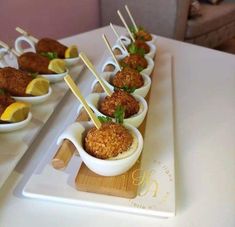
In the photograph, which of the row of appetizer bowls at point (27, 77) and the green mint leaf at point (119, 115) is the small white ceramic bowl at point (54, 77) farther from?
the green mint leaf at point (119, 115)

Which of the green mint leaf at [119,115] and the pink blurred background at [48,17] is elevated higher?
the green mint leaf at [119,115]

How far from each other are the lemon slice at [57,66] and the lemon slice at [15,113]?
21 centimetres

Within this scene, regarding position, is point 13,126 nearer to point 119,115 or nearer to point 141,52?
point 119,115

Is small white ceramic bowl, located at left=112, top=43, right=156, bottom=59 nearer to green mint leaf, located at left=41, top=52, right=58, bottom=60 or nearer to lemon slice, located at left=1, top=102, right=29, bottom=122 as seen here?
green mint leaf, located at left=41, top=52, right=58, bottom=60

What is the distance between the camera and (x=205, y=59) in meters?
1.21

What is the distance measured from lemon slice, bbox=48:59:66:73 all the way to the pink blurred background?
1054 mm

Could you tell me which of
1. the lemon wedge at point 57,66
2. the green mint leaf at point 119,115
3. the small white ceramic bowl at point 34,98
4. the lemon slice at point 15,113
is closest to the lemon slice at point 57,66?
the lemon wedge at point 57,66

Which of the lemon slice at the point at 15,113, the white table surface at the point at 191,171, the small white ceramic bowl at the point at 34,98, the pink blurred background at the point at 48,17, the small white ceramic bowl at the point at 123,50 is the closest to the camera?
the white table surface at the point at 191,171

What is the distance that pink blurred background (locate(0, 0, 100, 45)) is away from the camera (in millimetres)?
1895

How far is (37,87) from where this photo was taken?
79 cm

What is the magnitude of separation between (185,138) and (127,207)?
266 millimetres

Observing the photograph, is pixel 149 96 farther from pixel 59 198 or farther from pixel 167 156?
pixel 59 198

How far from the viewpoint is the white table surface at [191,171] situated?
53 cm

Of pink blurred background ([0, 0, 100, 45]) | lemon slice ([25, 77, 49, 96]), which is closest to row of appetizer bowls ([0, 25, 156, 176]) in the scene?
lemon slice ([25, 77, 49, 96])
